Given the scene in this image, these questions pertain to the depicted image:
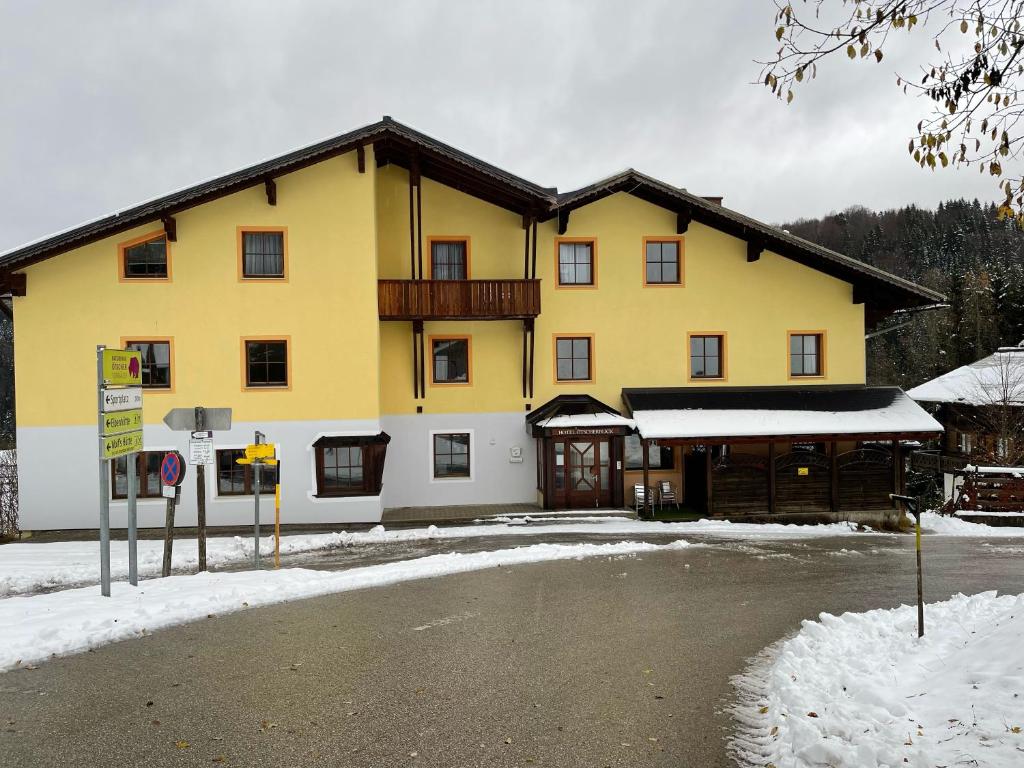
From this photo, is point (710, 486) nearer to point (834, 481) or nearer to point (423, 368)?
point (834, 481)

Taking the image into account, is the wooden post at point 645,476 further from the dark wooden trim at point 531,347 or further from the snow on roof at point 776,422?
the dark wooden trim at point 531,347

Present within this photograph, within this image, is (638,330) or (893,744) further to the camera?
(638,330)

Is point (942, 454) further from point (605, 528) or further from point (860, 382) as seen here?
point (605, 528)

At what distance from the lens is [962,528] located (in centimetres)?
1809

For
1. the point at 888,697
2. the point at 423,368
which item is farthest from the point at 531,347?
the point at 888,697

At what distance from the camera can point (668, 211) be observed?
21906 mm

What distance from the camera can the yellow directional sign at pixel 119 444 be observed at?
8445 mm

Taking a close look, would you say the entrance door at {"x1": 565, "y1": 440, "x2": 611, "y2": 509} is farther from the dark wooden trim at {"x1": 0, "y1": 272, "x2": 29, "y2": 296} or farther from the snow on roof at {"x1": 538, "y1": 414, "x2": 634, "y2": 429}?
the dark wooden trim at {"x1": 0, "y1": 272, "x2": 29, "y2": 296}

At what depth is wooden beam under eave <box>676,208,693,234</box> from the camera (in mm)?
21444

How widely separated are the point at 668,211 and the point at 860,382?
27.9 feet

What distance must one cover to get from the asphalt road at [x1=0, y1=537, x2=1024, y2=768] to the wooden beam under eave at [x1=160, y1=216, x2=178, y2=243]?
13.2 meters

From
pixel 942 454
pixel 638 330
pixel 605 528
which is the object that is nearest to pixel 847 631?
pixel 605 528

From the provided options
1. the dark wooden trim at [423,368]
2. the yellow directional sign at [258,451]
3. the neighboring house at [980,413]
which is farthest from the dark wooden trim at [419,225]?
the neighboring house at [980,413]

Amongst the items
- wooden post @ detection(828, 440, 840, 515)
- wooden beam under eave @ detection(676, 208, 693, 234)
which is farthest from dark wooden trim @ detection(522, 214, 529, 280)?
wooden post @ detection(828, 440, 840, 515)
